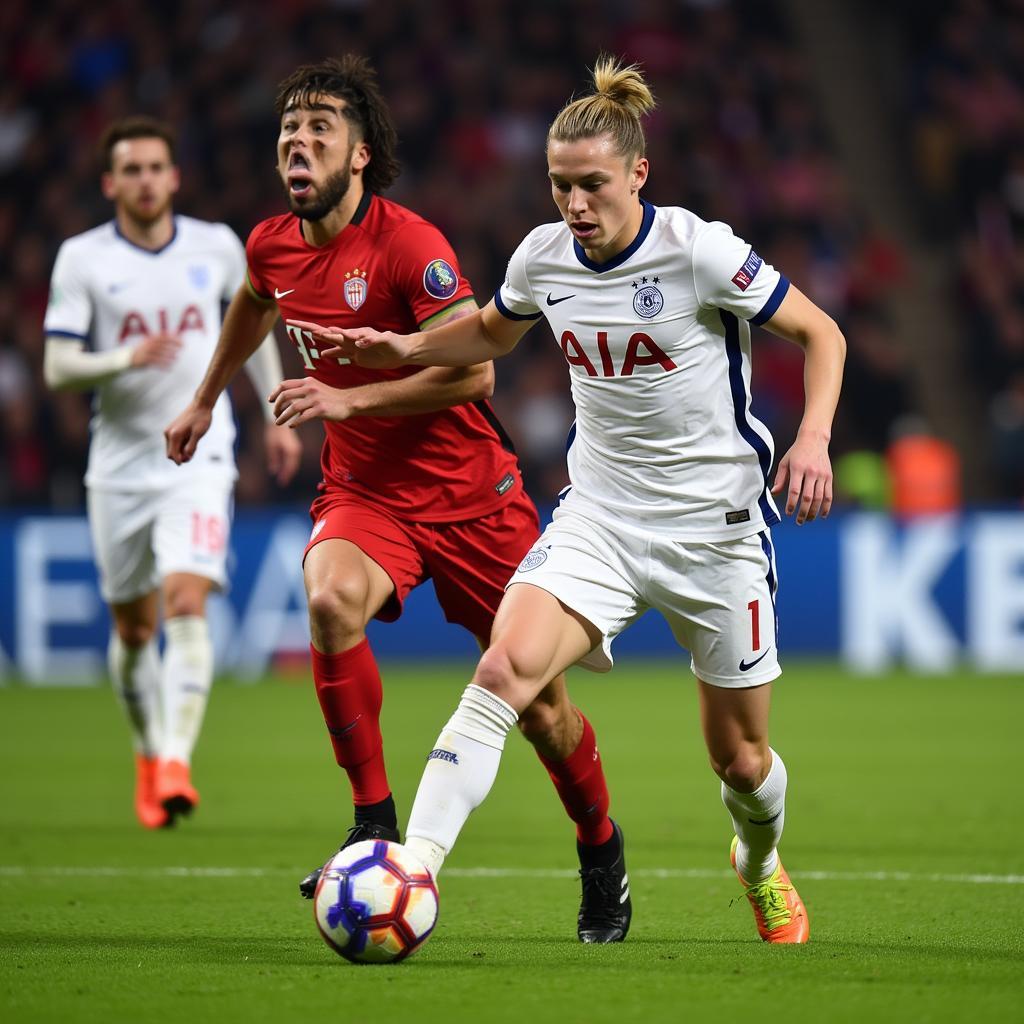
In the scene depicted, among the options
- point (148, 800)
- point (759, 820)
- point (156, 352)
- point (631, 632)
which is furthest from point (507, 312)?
point (631, 632)

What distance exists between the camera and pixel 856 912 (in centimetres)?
539

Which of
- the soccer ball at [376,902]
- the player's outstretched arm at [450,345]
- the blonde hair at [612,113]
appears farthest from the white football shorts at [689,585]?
the blonde hair at [612,113]

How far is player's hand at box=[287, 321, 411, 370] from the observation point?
194 inches

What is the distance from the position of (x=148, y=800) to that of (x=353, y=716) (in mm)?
2697

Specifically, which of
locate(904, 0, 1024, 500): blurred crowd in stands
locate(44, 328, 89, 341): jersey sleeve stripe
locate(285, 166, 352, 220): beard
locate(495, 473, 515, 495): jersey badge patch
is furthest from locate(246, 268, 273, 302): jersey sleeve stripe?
locate(904, 0, 1024, 500): blurred crowd in stands

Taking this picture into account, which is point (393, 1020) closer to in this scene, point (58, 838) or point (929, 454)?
point (58, 838)

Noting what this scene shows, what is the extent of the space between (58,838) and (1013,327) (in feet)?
38.7

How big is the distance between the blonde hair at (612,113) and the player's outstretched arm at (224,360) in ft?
4.61

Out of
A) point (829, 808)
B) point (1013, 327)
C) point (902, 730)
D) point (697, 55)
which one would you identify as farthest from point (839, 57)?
point (829, 808)

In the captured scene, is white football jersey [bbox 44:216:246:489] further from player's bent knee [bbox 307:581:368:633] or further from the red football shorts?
player's bent knee [bbox 307:581:368:633]

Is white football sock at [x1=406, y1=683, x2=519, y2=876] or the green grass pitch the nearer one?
the green grass pitch

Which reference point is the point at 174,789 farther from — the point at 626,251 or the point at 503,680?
the point at 626,251

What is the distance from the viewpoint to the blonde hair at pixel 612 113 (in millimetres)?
4711

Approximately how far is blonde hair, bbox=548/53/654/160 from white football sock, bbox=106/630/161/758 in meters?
3.91
